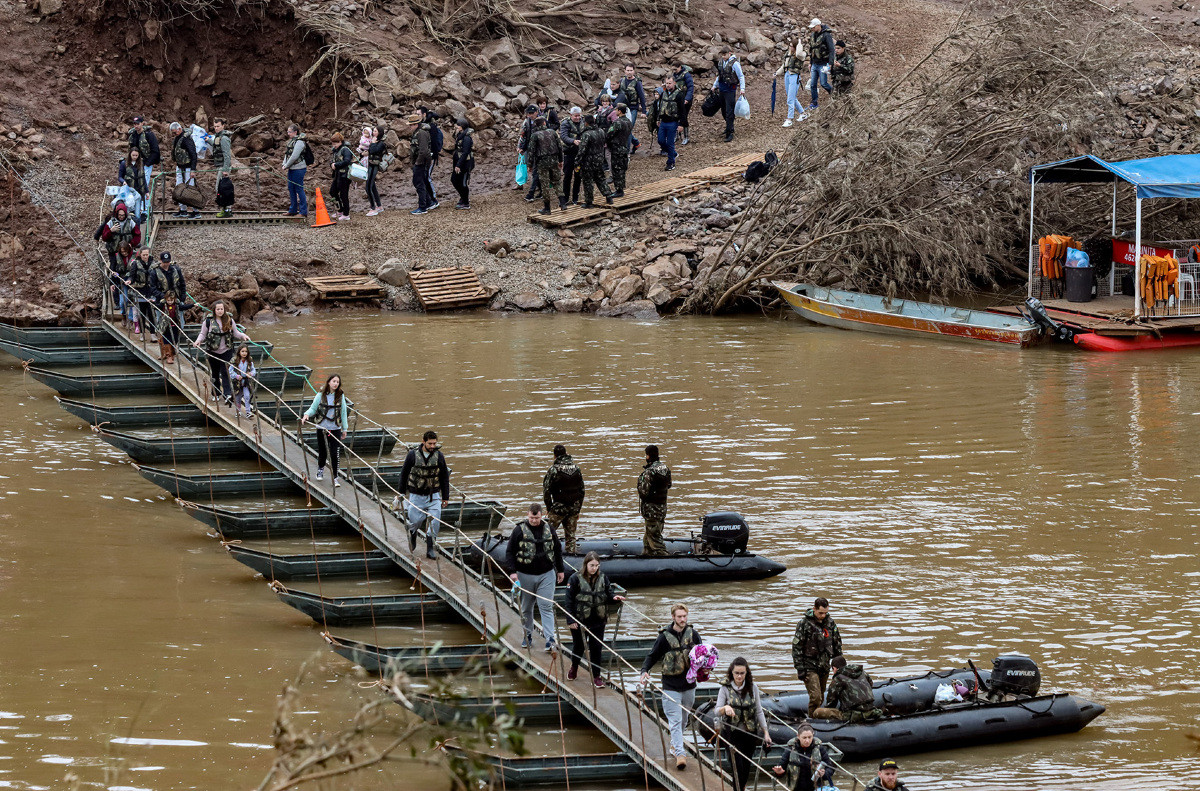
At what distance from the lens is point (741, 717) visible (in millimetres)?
10812

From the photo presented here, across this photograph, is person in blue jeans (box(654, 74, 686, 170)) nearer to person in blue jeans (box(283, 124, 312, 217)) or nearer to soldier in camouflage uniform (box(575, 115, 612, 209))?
soldier in camouflage uniform (box(575, 115, 612, 209))

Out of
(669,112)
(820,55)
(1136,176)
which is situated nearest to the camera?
(1136,176)

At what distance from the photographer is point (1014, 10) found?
2853 centimetres

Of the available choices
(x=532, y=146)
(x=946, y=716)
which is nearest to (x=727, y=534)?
(x=946, y=716)

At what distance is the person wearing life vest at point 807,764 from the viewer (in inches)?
402

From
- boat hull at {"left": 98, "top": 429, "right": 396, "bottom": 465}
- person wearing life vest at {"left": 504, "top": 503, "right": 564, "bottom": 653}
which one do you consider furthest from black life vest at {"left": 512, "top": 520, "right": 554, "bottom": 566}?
boat hull at {"left": 98, "top": 429, "right": 396, "bottom": 465}

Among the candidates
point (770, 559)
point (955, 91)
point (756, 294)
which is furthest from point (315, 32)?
point (770, 559)

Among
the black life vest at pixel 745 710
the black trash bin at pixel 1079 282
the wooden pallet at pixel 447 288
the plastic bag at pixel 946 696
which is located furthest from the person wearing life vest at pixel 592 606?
the black trash bin at pixel 1079 282

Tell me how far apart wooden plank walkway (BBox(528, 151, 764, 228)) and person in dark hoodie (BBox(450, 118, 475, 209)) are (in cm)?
174

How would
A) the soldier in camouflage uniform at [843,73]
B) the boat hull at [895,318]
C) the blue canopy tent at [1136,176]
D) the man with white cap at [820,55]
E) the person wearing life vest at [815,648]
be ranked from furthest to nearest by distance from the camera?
the man with white cap at [820,55] → the soldier in camouflage uniform at [843,73] → the boat hull at [895,318] → the blue canopy tent at [1136,176] → the person wearing life vest at [815,648]

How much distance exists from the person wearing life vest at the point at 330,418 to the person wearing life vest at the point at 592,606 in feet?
17.1

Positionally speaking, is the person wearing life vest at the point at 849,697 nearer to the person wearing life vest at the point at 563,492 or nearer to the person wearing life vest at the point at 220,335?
the person wearing life vest at the point at 563,492

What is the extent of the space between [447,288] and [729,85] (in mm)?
9038

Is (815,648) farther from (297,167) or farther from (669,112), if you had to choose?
(669,112)
